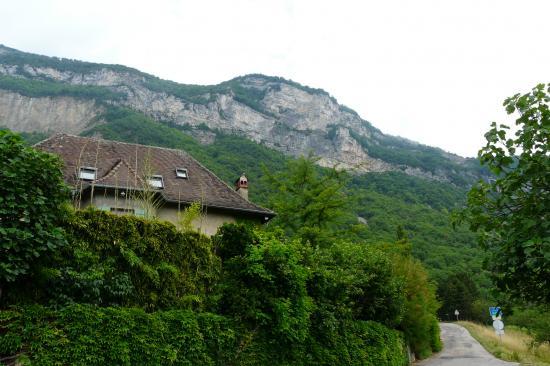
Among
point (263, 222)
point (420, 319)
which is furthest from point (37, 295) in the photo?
point (420, 319)

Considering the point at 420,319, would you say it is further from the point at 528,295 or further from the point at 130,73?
the point at 130,73

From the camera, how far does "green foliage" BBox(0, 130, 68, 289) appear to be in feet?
23.9

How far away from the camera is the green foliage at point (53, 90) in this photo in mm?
125000

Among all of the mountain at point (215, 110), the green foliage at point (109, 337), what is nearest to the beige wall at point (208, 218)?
the green foliage at point (109, 337)

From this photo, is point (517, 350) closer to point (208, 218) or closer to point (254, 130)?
point (208, 218)

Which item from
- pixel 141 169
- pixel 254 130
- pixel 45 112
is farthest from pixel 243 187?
pixel 254 130

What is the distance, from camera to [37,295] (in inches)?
313

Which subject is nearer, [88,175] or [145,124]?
[88,175]

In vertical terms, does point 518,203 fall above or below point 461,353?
above

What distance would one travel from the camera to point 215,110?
151500mm

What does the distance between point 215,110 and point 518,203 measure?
486ft

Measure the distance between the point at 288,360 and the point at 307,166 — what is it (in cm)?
1451

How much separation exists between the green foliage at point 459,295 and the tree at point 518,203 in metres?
63.6

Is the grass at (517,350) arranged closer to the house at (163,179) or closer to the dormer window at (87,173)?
the house at (163,179)
